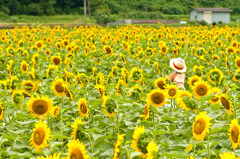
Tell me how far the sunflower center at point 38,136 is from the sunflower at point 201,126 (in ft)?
3.50

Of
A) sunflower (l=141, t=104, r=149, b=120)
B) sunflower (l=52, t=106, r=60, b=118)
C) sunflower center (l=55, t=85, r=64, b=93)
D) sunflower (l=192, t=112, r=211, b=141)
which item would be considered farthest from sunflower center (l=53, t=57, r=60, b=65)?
sunflower (l=192, t=112, r=211, b=141)

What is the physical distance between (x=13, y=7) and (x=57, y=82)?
52.7 m

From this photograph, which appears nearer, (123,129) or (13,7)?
(123,129)

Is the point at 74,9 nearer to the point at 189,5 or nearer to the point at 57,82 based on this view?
the point at 189,5

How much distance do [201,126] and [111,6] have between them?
57516 mm

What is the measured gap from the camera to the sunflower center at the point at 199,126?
249 centimetres

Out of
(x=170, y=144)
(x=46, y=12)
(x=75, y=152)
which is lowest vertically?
(x=170, y=144)

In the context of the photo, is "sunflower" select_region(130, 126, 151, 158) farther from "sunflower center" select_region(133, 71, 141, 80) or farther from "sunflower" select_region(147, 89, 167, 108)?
"sunflower center" select_region(133, 71, 141, 80)

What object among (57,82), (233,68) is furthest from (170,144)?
(233,68)

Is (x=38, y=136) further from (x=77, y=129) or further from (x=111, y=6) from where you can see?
(x=111, y=6)

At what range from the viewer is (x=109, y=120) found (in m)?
3.20

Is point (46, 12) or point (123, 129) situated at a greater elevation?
point (46, 12)

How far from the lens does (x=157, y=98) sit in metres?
3.14

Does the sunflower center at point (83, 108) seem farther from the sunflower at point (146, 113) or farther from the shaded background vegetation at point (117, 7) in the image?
the shaded background vegetation at point (117, 7)
